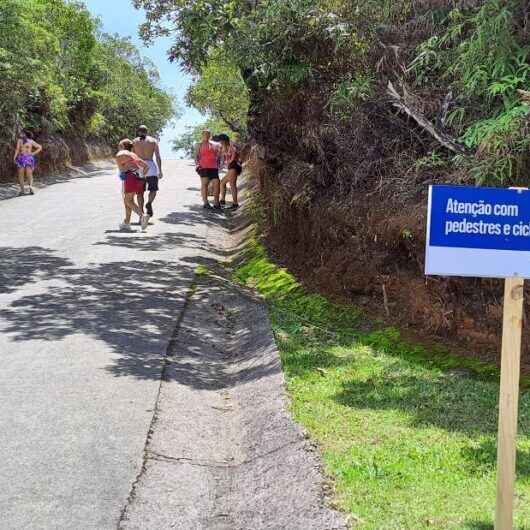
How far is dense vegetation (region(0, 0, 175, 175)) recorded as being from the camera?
20.1 m

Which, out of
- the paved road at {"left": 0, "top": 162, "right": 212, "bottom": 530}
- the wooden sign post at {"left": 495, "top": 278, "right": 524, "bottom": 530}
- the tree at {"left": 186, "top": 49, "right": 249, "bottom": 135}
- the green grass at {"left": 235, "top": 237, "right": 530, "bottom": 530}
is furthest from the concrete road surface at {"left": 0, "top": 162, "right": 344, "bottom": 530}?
the tree at {"left": 186, "top": 49, "right": 249, "bottom": 135}

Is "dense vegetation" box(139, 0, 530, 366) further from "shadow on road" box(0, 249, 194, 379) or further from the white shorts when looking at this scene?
the white shorts

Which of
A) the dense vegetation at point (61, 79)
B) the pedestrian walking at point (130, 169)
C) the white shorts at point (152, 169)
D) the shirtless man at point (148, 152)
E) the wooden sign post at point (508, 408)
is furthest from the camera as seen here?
the dense vegetation at point (61, 79)

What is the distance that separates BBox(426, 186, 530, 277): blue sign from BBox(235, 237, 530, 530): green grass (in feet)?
4.50

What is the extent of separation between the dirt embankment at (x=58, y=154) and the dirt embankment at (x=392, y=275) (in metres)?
14.9

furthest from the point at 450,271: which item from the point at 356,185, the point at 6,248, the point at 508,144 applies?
the point at 6,248

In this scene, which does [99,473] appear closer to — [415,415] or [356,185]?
[415,415]

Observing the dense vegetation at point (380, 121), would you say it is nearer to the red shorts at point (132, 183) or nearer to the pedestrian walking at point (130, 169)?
the pedestrian walking at point (130, 169)

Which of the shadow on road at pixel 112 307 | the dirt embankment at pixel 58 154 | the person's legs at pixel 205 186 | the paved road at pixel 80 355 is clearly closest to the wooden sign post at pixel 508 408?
the paved road at pixel 80 355

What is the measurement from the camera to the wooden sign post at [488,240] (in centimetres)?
338

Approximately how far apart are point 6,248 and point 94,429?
24.8ft

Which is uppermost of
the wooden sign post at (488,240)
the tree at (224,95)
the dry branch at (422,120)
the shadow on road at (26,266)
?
the tree at (224,95)

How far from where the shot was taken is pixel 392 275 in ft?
27.4

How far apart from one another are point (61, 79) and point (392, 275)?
2501 cm
